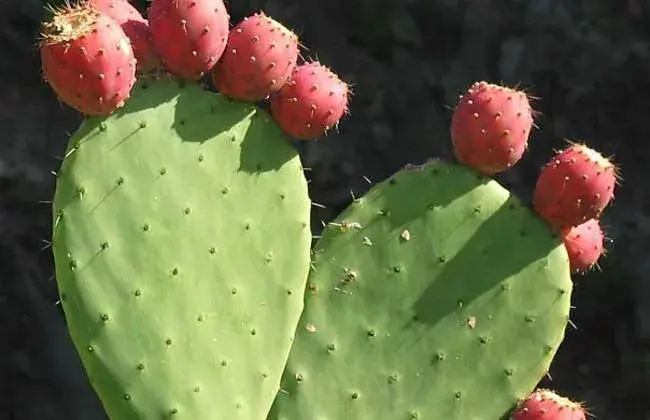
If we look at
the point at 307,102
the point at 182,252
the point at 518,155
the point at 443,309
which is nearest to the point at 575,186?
the point at 518,155

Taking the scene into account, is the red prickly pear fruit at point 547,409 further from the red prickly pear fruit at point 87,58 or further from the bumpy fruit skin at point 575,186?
the red prickly pear fruit at point 87,58

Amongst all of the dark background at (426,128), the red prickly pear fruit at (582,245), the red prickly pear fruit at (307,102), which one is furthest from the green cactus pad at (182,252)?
the dark background at (426,128)

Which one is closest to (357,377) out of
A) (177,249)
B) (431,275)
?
(431,275)

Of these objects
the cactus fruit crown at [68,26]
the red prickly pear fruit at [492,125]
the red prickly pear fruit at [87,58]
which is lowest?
the red prickly pear fruit at [492,125]

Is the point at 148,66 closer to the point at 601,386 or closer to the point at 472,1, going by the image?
the point at 472,1

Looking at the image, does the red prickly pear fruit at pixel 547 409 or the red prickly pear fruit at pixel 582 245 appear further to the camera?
the red prickly pear fruit at pixel 582 245

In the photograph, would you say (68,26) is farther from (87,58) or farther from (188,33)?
(188,33)
